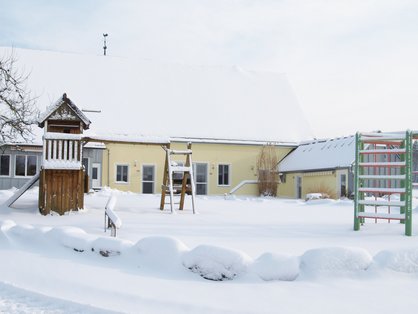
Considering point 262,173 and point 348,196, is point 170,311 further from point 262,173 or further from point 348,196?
point 262,173

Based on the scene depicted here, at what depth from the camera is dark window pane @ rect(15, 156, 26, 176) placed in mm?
29250

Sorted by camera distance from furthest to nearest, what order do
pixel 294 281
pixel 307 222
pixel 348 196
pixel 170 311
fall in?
pixel 348 196, pixel 307 222, pixel 294 281, pixel 170 311

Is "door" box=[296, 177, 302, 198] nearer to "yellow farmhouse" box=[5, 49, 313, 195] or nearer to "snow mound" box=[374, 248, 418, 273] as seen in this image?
"yellow farmhouse" box=[5, 49, 313, 195]

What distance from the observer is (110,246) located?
27.6 feet

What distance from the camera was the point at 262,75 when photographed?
3781 centimetres

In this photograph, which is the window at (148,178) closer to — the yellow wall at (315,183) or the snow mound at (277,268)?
the yellow wall at (315,183)

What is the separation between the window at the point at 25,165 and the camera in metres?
29.2

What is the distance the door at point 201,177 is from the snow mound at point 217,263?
2426 centimetres

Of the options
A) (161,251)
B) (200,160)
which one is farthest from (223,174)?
(161,251)

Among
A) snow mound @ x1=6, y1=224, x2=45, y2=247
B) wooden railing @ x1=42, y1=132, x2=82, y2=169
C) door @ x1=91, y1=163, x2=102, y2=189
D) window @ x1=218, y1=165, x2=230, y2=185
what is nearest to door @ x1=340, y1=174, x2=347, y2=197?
window @ x1=218, y1=165, x2=230, y2=185

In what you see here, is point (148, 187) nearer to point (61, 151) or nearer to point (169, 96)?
point (169, 96)

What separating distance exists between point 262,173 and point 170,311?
26.1 m

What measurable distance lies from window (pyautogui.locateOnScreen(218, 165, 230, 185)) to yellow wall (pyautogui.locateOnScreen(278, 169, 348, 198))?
3.16 metres

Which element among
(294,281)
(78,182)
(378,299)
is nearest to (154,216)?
(78,182)
